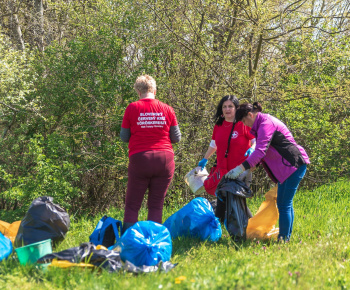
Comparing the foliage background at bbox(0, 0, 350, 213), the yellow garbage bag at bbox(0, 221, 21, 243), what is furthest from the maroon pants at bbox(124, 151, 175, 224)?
the foliage background at bbox(0, 0, 350, 213)

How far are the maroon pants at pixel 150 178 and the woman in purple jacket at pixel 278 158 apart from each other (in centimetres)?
67

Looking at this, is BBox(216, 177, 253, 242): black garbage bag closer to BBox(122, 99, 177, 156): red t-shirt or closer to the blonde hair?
BBox(122, 99, 177, 156): red t-shirt

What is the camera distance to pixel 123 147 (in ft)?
23.8

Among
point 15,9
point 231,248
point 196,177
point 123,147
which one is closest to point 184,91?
point 123,147

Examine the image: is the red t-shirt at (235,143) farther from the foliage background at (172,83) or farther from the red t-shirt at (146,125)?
the foliage background at (172,83)

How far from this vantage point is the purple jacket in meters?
3.90

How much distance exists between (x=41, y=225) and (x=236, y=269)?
6.44ft

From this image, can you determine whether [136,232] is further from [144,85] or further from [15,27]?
[15,27]

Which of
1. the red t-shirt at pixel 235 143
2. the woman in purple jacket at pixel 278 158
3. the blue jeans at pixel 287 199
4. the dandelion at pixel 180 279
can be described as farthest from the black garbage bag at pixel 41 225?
the blue jeans at pixel 287 199

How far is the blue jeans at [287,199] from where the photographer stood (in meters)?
4.04

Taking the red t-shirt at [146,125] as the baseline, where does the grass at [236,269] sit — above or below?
below

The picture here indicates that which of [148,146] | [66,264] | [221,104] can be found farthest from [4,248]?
[221,104]

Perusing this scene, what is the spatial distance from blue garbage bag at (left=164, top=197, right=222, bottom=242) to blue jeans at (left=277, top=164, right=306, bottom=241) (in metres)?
0.72

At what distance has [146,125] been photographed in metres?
3.99
